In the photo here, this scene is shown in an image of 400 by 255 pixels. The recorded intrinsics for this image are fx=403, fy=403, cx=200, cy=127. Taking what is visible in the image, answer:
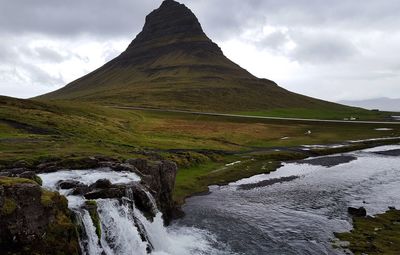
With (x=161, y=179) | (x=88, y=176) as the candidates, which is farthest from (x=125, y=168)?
(x=161, y=179)

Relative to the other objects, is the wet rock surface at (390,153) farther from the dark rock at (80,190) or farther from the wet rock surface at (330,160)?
the dark rock at (80,190)

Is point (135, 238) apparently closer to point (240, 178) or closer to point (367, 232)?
point (367, 232)

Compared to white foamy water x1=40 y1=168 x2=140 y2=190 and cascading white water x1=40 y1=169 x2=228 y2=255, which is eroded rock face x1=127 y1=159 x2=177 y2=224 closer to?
white foamy water x1=40 y1=168 x2=140 y2=190

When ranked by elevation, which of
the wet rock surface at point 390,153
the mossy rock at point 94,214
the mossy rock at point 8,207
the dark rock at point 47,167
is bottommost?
the wet rock surface at point 390,153

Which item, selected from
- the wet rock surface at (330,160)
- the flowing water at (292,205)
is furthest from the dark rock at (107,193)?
the wet rock surface at (330,160)

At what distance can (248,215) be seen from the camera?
51.9 m

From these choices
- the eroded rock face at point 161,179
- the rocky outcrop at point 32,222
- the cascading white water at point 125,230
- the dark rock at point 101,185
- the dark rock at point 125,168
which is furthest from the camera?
the dark rock at point 125,168

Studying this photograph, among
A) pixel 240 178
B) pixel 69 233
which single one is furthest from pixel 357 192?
pixel 69 233

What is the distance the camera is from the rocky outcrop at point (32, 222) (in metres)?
26.4

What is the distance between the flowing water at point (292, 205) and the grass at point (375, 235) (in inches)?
61.4

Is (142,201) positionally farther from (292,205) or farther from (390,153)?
(390,153)

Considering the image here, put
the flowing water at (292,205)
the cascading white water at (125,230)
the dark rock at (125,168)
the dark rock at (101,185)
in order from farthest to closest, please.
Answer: the dark rock at (125,168)
the flowing water at (292,205)
the dark rock at (101,185)
the cascading white water at (125,230)

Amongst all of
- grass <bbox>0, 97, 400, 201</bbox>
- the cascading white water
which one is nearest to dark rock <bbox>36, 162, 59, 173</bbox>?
the cascading white water

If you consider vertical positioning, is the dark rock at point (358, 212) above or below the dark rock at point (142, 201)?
below
